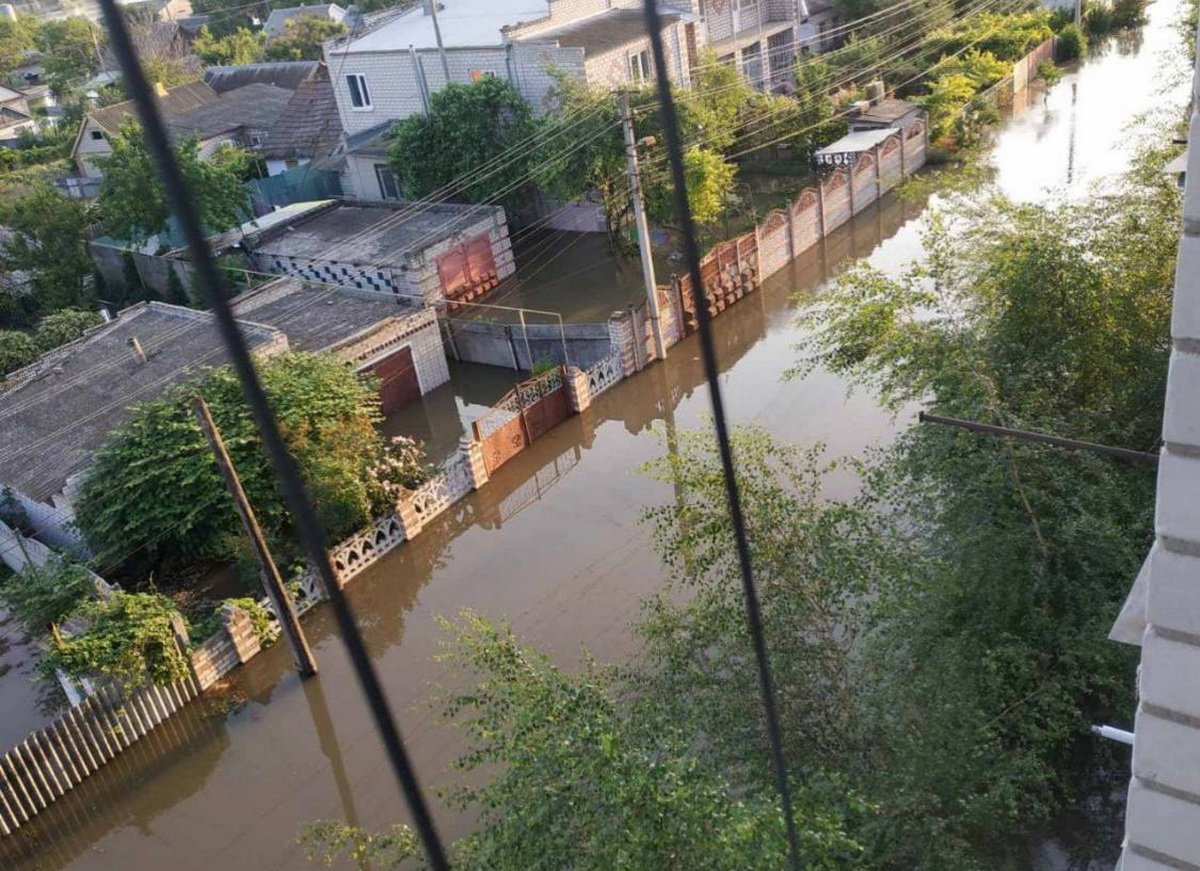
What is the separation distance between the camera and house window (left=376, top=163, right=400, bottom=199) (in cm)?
1717

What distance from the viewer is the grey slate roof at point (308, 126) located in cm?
1948

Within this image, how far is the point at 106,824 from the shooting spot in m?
6.88

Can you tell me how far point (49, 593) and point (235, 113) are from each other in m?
17.4

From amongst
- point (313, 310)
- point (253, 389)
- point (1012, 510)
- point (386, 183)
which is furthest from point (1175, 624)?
point (386, 183)

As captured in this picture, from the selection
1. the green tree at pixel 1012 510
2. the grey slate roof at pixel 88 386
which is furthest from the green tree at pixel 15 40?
the green tree at pixel 1012 510

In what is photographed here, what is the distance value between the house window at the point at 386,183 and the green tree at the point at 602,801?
13.8 meters

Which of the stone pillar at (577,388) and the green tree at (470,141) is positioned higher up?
the green tree at (470,141)

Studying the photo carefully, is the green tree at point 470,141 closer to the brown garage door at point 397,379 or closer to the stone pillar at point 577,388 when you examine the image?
the brown garage door at point 397,379

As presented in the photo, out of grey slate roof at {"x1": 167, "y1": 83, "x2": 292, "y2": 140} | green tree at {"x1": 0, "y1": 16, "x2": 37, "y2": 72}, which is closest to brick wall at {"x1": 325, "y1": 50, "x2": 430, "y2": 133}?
grey slate roof at {"x1": 167, "y1": 83, "x2": 292, "y2": 140}

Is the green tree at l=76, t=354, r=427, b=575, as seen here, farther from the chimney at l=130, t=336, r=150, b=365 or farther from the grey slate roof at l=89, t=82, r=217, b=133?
the grey slate roof at l=89, t=82, r=217, b=133

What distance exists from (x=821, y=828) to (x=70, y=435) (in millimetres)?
8732

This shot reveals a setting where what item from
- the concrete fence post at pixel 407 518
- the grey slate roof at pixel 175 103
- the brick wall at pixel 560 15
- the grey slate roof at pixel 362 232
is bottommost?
the concrete fence post at pixel 407 518

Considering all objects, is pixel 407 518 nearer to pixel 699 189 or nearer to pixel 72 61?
pixel 699 189

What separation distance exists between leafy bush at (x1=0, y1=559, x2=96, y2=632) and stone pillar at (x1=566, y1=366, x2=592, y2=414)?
5.12 meters
